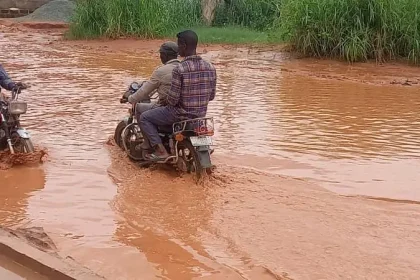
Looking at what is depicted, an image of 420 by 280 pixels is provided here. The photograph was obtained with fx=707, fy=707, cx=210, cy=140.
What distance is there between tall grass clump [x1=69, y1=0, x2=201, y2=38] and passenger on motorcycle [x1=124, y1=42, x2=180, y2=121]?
15325 millimetres

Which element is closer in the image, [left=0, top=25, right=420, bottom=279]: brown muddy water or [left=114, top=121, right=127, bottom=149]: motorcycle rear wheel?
[left=0, top=25, right=420, bottom=279]: brown muddy water

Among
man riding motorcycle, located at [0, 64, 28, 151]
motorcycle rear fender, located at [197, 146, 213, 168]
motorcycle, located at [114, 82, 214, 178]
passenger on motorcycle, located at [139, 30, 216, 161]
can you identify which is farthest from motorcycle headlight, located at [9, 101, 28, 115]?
motorcycle rear fender, located at [197, 146, 213, 168]

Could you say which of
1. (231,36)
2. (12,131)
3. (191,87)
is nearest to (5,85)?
(12,131)

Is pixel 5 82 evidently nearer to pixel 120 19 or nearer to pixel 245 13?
pixel 120 19

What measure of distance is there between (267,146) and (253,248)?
11.8 ft

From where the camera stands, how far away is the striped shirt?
24.0 feet

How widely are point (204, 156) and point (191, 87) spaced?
732 millimetres

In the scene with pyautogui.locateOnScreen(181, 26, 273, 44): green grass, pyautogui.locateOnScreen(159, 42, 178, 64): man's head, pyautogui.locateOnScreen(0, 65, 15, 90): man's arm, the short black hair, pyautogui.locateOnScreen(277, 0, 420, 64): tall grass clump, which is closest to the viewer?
the short black hair

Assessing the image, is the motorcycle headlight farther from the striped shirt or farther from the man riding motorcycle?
the striped shirt

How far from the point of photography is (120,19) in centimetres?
2303

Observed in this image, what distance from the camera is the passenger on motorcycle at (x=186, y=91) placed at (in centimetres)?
730

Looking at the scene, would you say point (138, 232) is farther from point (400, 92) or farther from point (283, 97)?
point (400, 92)

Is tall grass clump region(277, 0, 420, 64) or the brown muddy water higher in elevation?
tall grass clump region(277, 0, 420, 64)

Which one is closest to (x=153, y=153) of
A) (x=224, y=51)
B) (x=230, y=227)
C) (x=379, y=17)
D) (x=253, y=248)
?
(x=230, y=227)
